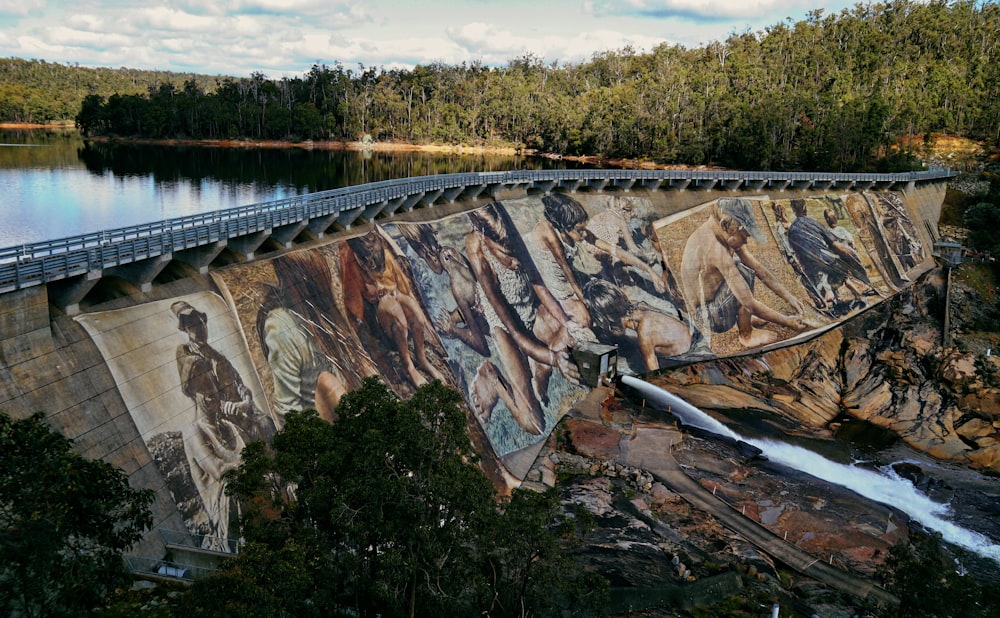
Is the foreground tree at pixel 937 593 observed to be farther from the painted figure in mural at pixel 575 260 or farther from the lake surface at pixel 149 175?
the lake surface at pixel 149 175

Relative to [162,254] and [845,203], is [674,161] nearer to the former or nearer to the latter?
[845,203]

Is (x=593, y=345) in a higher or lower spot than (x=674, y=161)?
lower

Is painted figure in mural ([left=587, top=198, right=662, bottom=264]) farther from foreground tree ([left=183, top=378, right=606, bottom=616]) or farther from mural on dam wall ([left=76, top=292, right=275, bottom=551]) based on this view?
foreground tree ([left=183, top=378, right=606, bottom=616])

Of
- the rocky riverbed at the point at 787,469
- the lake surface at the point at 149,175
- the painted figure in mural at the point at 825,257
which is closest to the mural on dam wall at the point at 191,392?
the rocky riverbed at the point at 787,469

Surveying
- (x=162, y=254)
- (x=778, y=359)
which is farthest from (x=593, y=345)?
(x=162, y=254)

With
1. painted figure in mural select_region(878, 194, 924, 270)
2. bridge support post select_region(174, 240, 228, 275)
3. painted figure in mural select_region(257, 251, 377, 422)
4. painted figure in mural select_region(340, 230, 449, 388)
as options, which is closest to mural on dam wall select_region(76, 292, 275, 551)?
painted figure in mural select_region(257, 251, 377, 422)
